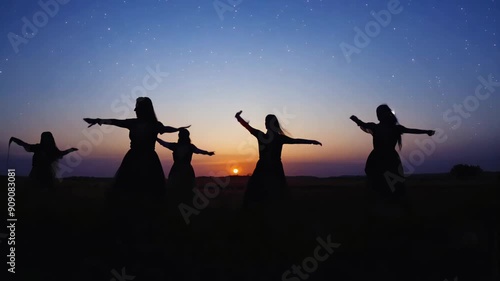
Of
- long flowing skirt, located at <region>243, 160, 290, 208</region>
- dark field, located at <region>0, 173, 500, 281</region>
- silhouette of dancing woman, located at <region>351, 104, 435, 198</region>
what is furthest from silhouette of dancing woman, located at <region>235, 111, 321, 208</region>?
silhouette of dancing woman, located at <region>351, 104, 435, 198</region>

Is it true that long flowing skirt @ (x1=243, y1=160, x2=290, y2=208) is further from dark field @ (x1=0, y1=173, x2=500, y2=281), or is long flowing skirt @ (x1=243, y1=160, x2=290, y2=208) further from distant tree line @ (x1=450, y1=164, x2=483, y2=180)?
distant tree line @ (x1=450, y1=164, x2=483, y2=180)

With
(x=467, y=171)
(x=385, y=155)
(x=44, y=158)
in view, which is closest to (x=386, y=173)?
(x=385, y=155)

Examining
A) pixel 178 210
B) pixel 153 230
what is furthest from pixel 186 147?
pixel 153 230

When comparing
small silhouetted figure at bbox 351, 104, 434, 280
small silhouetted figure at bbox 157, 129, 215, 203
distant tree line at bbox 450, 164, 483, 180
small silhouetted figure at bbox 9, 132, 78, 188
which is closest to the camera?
small silhouetted figure at bbox 351, 104, 434, 280

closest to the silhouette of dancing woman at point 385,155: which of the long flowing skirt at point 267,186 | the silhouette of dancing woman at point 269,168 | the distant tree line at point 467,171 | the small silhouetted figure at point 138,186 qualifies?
the silhouette of dancing woman at point 269,168

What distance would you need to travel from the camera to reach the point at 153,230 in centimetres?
905

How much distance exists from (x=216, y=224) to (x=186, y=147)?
4.35 meters

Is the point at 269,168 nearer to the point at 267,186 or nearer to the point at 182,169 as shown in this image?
the point at 267,186

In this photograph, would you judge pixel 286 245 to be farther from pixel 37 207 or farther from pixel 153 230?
pixel 37 207

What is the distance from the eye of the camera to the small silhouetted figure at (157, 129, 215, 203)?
47.2 ft

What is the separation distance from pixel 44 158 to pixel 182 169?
5.26 m

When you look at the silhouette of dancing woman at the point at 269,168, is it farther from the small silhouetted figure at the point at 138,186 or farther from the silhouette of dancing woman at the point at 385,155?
the small silhouetted figure at the point at 138,186

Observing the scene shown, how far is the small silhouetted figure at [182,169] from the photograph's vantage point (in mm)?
14383

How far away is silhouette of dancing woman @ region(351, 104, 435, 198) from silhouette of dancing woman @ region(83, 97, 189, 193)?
5265mm
